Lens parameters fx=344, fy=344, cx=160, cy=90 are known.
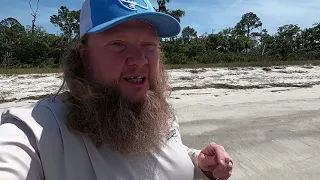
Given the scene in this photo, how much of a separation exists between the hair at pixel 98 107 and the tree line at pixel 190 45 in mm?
17900

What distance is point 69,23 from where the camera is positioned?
28.7m

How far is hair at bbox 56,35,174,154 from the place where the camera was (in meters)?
1.01

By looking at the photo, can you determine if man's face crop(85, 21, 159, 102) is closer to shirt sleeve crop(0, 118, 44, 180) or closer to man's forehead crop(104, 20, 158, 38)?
man's forehead crop(104, 20, 158, 38)

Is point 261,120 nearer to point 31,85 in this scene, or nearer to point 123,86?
point 123,86

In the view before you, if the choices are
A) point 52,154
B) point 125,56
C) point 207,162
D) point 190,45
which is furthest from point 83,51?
point 190,45

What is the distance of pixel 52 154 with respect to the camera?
92 cm

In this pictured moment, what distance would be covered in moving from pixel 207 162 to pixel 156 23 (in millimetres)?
529

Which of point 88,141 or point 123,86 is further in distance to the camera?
point 123,86

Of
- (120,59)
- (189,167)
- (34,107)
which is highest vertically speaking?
(120,59)

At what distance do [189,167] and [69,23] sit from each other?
1148 inches

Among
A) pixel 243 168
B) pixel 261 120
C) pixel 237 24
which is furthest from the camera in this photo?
pixel 237 24

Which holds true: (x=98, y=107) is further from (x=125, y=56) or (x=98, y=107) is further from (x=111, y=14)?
(x=111, y=14)

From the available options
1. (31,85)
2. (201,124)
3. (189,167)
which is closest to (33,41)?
(31,85)

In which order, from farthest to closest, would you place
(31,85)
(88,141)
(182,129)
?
(31,85)
(182,129)
(88,141)
